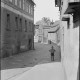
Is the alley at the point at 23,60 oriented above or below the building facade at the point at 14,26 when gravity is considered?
below

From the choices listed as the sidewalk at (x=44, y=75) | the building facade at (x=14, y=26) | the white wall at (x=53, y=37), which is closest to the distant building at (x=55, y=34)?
the white wall at (x=53, y=37)

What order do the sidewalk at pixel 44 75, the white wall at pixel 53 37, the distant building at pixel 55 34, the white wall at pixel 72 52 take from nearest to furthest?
the white wall at pixel 72 52 < the sidewalk at pixel 44 75 < the distant building at pixel 55 34 < the white wall at pixel 53 37

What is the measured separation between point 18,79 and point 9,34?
12.7 m

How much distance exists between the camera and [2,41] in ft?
65.2

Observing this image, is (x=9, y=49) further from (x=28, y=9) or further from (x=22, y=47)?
(x=28, y=9)

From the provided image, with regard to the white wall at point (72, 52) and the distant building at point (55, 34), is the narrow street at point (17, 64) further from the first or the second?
the distant building at point (55, 34)

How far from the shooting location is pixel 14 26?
23.8 meters

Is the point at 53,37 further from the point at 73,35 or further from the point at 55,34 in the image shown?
the point at 73,35

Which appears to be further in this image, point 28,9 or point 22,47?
point 28,9

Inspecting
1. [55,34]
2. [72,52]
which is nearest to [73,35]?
[72,52]

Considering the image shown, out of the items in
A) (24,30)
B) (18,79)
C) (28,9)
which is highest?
(28,9)

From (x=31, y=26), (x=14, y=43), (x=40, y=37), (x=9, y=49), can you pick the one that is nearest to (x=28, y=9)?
(x=31, y=26)

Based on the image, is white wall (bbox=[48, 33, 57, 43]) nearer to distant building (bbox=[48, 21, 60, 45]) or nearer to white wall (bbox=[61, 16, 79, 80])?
distant building (bbox=[48, 21, 60, 45])

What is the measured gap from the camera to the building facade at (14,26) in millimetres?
20344
